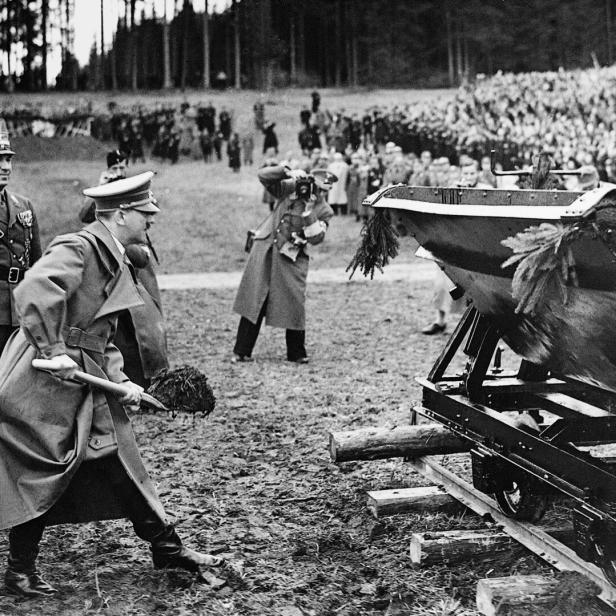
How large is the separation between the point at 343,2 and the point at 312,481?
87.3 feet

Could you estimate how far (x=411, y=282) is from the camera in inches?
577

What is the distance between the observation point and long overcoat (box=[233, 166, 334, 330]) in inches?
354

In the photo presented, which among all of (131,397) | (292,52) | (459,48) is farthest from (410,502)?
(459,48)

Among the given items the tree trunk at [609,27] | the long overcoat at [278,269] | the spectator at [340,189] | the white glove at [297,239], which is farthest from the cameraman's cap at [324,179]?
the tree trunk at [609,27]

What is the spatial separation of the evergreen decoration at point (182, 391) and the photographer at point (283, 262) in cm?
484

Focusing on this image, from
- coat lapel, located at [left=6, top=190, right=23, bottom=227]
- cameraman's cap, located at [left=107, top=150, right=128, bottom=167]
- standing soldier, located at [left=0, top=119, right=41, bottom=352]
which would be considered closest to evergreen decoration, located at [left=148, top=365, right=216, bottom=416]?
standing soldier, located at [left=0, top=119, right=41, bottom=352]

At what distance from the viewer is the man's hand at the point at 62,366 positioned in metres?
3.56

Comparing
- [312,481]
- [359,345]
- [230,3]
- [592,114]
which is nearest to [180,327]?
[359,345]

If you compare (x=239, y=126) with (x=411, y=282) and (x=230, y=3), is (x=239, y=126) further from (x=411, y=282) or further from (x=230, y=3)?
(x=411, y=282)

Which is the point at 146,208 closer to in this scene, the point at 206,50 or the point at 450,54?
the point at 206,50

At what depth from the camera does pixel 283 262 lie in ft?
29.8

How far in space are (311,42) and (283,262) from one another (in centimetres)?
1867

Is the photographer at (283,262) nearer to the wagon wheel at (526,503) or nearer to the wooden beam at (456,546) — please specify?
the wagon wheel at (526,503)

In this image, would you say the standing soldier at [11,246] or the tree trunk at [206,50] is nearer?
the standing soldier at [11,246]
